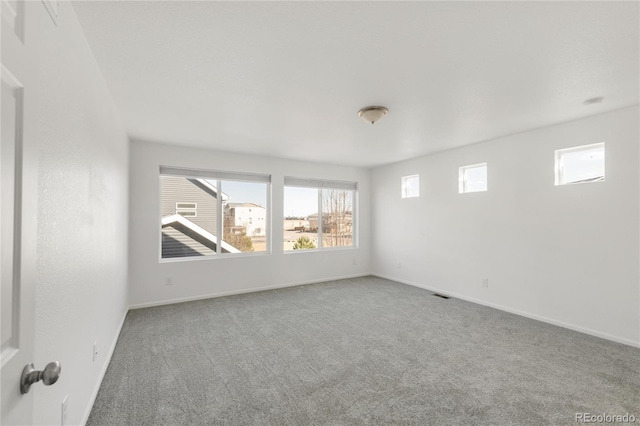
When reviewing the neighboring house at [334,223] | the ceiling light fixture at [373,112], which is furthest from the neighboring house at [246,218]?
the ceiling light fixture at [373,112]

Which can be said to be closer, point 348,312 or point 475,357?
point 475,357

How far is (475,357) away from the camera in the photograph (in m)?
Answer: 2.66

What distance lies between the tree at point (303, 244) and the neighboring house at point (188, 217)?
4.54 ft

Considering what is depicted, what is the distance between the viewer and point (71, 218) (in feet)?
4.98

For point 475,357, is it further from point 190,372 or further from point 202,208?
point 202,208

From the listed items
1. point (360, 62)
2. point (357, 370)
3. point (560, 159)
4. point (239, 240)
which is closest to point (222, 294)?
point (239, 240)

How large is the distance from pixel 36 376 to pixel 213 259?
160 inches

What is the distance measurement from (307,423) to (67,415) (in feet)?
4.37

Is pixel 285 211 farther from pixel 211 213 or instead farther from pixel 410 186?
pixel 410 186

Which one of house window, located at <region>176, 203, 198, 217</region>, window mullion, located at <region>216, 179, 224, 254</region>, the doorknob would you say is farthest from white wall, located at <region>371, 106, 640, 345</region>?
the doorknob

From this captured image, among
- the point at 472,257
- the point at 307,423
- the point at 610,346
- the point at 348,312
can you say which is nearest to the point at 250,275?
the point at 348,312

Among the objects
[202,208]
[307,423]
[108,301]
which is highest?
[202,208]

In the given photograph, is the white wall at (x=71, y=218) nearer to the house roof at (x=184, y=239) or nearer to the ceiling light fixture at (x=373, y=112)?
the house roof at (x=184, y=239)

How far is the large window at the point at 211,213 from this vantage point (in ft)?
14.5
